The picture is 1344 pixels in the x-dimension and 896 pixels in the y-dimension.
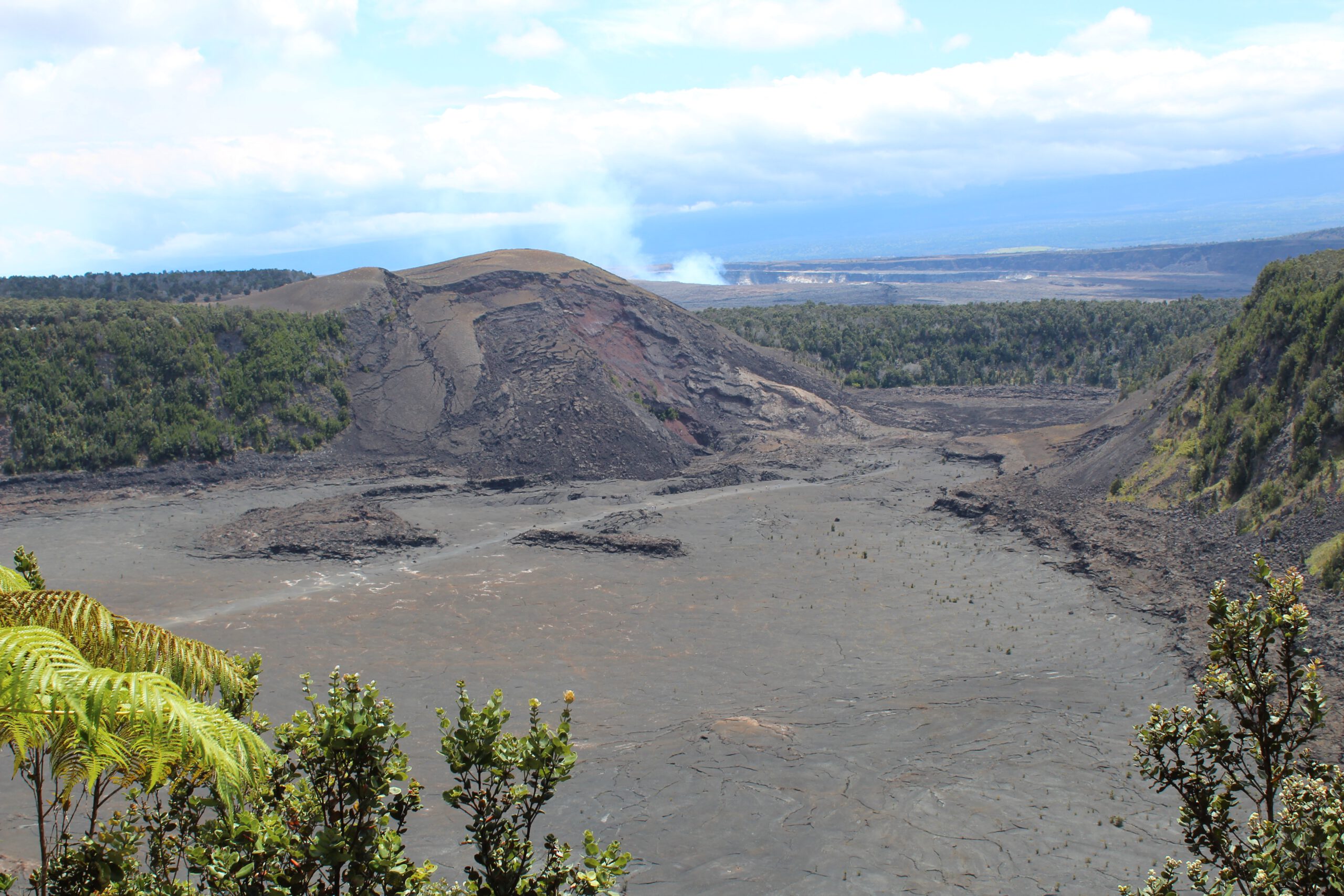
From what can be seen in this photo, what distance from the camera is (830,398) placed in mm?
41125

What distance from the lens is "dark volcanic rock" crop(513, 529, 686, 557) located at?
22.4 m

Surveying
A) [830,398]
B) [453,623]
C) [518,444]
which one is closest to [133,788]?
[453,623]

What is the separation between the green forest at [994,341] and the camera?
4916 centimetres

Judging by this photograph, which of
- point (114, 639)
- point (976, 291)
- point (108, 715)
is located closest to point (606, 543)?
point (114, 639)

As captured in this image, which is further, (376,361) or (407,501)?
(376,361)

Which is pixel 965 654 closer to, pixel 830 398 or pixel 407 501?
pixel 407 501

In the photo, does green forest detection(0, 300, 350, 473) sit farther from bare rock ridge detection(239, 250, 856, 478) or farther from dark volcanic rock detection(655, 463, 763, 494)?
dark volcanic rock detection(655, 463, 763, 494)

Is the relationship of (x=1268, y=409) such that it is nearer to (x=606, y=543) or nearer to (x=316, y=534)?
(x=606, y=543)

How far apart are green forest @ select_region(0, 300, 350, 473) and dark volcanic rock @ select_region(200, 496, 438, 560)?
7.80 meters

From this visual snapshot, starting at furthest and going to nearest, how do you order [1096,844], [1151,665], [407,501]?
[407,501] < [1151,665] < [1096,844]

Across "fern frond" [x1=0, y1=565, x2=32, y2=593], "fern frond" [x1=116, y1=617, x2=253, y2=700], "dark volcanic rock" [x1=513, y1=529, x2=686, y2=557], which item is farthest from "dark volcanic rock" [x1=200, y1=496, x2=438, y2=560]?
"fern frond" [x1=116, y1=617, x2=253, y2=700]

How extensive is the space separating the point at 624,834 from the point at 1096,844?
510 centimetres

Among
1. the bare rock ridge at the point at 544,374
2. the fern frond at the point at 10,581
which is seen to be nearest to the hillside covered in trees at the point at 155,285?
the bare rock ridge at the point at 544,374

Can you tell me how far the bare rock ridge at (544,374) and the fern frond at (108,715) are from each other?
2647cm
